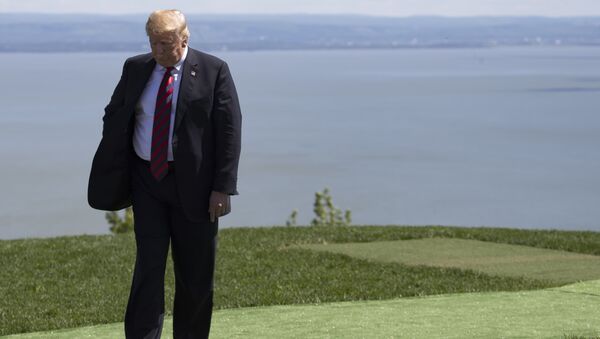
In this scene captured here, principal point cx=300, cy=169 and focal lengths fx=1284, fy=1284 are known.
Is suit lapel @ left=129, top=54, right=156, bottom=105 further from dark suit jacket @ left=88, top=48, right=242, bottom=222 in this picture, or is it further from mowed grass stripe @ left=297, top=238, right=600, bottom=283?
mowed grass stripe @ left=297, top=238, right=600, bottom=283

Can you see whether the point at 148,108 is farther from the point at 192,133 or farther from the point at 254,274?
the point at 254,274

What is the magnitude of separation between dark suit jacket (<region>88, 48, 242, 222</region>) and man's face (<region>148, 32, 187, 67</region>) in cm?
8

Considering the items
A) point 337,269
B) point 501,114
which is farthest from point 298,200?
point 501,114

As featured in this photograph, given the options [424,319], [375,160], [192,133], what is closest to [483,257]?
[424,319]

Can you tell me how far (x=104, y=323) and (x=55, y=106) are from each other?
142531mm

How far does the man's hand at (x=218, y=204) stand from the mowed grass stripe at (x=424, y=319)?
1605 millimetres

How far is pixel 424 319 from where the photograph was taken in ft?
25.9

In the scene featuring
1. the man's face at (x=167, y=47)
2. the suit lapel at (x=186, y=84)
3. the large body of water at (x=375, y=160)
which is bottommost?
the large body of water at (x=375, y=160)

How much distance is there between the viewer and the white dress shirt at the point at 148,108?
591 cm

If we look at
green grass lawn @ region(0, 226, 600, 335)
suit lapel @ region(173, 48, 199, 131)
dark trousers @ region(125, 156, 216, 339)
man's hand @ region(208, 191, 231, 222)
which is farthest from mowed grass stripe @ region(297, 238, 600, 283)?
suit lapel @ region(173, 48, 199, 131)

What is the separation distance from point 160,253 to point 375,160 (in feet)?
288

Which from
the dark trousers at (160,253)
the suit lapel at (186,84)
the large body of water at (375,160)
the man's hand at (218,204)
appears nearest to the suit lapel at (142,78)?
the suit lapel at (186,84)

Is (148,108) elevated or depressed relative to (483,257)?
elevated

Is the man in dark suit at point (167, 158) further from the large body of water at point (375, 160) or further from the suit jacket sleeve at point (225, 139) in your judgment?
the large body of water at point (375, 160)
